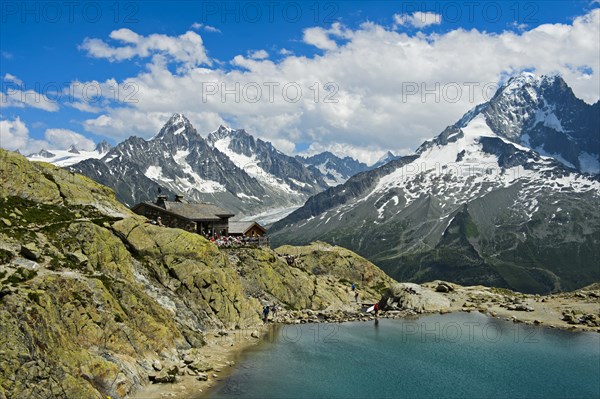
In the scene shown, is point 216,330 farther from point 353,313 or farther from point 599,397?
point 599,397

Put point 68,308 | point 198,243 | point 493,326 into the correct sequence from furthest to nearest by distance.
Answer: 1. point 493,326
2. point 198,243
3. point 68,308

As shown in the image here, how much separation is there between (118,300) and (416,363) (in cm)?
3990

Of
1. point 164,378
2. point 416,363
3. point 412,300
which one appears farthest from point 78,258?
point 412,300

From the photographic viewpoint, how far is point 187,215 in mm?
99188

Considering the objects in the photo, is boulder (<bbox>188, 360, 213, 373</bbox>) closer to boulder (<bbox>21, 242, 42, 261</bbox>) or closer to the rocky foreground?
the rocky foreground

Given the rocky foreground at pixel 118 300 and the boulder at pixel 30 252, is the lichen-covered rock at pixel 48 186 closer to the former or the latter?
the rocky foreground at pixel 118 300

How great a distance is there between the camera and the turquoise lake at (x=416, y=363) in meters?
56.2

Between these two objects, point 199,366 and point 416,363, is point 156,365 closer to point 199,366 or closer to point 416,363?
point 199,366

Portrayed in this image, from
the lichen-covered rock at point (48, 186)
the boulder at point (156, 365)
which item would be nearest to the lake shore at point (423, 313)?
the boulder at point (156, 365)

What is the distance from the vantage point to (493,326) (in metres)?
94.8

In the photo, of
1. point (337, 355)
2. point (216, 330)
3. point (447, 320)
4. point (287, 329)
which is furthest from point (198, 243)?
point (447, 320)

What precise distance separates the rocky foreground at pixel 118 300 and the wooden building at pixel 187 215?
9218 millimetres

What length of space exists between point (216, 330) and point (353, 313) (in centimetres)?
3606

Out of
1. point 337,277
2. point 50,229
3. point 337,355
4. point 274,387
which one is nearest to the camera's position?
point 274,387
